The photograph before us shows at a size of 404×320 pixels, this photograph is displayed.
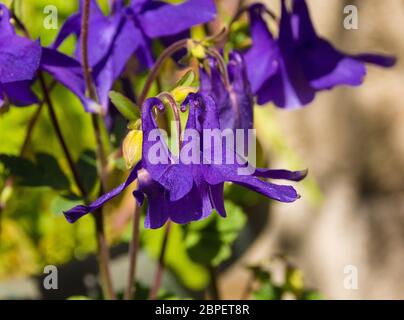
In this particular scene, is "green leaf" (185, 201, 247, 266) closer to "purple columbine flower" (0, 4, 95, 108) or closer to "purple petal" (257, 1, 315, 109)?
"purple petal" (257, 1, 315, 109)

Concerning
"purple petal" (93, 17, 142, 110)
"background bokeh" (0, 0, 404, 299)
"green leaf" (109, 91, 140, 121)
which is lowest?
"background bokeh" (0, 0, 404, 299)

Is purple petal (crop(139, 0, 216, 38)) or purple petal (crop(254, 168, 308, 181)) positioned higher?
purple petal (crop(139, 0, 216, 38))

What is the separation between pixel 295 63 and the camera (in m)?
0.96

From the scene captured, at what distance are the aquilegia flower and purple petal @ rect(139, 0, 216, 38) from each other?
0.21 metres

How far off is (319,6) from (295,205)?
54cm

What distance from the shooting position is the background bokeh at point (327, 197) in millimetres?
1527

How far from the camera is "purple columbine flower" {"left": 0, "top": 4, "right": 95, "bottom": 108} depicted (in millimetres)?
743

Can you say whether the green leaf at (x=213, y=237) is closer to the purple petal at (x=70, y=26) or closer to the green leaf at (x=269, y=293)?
the green leaf at (x=269, y=293)

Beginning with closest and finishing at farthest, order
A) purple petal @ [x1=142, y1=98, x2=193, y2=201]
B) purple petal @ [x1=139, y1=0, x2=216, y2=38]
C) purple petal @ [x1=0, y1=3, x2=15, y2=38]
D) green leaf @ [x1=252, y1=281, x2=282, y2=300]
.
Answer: purple petal @ [x1=142, y1=98, x2=193, y2=201] → purple petal @ [x1=0, y1=3, x2=15, y2=38] → purple petal @ [x1=139, y1=0, x2=216, y2=38] → green leaf @ [x1=252, y1=281, x2=282, y2=300]

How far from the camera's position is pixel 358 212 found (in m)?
1.97

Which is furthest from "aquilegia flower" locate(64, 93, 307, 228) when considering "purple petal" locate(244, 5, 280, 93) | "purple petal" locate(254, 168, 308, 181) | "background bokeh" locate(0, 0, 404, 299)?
"background bokeh" locate(0, 0, 404, 299)

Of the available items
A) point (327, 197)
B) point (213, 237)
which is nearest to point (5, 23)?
point (213, 237)

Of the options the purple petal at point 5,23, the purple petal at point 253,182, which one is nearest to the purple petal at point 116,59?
the purple petal at point 5,23
